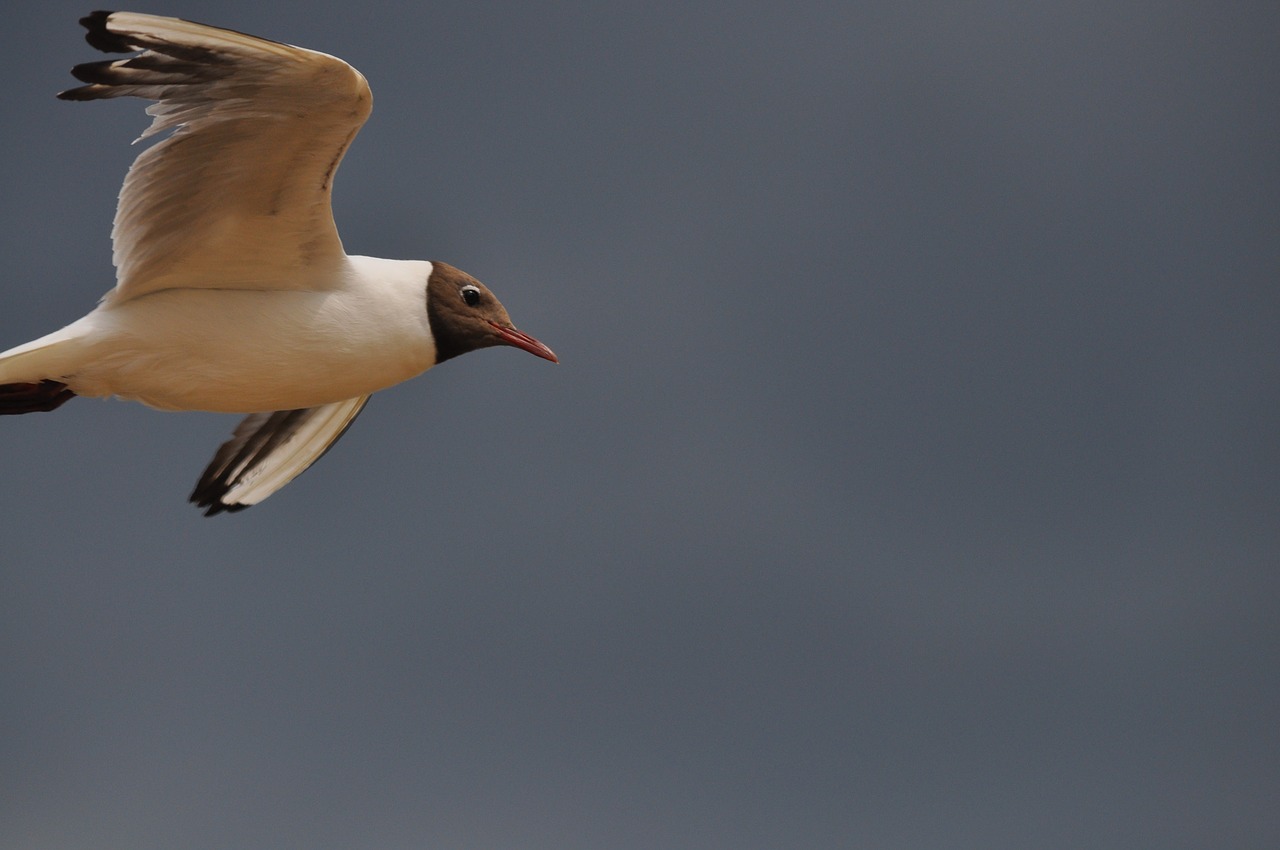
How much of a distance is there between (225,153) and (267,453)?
2101 millimetres

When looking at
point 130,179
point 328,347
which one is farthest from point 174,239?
point 328,347

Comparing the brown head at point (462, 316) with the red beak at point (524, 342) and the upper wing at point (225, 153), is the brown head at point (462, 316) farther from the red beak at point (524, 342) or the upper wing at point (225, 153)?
the upper wing at point (225, 153)

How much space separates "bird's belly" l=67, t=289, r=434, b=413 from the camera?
229 inches

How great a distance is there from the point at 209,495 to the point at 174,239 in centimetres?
178

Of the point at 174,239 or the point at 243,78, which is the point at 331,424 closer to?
the point at 174,239

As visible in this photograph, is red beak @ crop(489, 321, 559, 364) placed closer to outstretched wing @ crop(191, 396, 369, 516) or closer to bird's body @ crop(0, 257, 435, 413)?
bird's body @ crop(0, 257, 435, 413)

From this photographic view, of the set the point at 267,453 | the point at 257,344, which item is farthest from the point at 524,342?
the point at 267,453

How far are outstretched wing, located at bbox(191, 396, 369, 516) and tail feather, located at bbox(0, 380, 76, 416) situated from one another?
141 centimetres

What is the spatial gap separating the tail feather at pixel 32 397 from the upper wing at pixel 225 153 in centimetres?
42

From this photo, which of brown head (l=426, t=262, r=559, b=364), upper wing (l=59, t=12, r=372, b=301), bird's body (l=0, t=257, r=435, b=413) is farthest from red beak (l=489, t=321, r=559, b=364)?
upper wing (l=59, t=12, r=372, b=301)

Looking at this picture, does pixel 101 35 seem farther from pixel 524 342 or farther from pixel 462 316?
pixel 524 342

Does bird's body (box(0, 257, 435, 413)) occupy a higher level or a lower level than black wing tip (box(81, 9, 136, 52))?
lower

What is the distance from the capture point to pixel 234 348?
5898mm

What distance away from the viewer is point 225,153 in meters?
5.50
